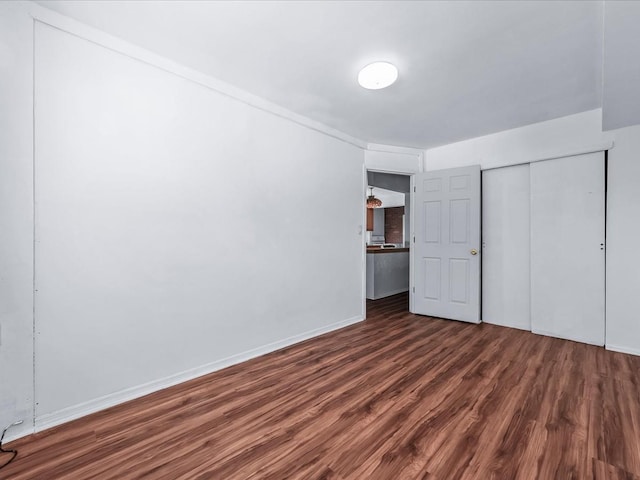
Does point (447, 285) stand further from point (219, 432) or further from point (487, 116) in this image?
point (219, 432)

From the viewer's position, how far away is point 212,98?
99.3 inches

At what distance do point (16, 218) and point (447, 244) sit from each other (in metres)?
4.32

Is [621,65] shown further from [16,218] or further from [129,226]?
[16,218]

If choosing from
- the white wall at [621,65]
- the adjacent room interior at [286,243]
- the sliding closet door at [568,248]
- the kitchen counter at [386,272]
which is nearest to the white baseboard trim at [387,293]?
the kitchen counter at [386,272]

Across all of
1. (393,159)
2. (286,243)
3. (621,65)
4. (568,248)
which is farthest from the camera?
(393,159)

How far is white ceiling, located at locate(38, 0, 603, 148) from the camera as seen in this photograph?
1.78 meters

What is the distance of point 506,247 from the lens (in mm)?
3783

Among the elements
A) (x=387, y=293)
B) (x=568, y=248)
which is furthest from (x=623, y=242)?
(x=387, y=293)

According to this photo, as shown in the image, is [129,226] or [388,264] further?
[388,264]

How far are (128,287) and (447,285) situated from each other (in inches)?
149

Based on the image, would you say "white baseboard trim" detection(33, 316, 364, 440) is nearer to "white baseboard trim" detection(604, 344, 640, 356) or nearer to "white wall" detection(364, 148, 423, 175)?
"white wall" detection(364, 148, 423, 175)

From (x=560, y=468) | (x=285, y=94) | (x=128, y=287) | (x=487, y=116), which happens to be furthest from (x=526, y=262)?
(x=128, y=287)

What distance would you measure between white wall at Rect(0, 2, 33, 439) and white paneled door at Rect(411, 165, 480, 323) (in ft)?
13.6

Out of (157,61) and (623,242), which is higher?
(157,61)
